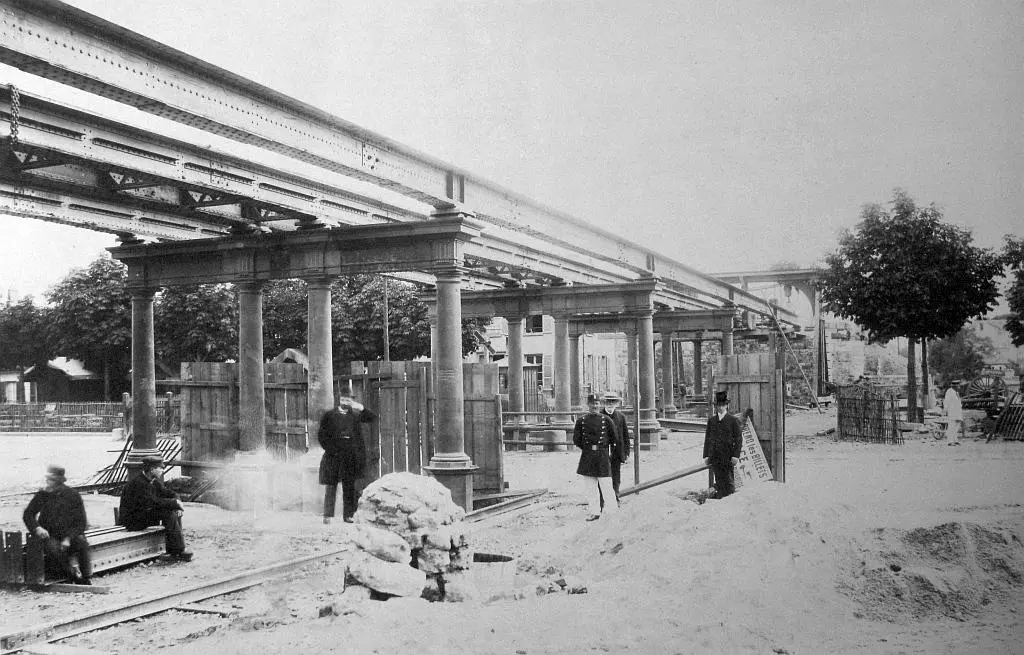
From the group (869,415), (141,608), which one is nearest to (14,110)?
(141,608)

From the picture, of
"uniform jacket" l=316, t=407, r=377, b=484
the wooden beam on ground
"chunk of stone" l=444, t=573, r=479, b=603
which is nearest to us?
"chunk of stone" l=444, t=573, r=479, b=603

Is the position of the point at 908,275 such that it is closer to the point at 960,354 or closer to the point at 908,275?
the point at 908,275

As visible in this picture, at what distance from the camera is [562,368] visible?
81.1 feet

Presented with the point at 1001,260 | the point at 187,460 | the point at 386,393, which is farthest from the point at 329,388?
the point at 1001,260

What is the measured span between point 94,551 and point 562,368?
17.6m

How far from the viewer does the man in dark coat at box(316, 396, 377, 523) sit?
1138cm

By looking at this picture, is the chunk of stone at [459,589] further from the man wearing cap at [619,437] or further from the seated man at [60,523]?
the man wearing cap at [619,437]

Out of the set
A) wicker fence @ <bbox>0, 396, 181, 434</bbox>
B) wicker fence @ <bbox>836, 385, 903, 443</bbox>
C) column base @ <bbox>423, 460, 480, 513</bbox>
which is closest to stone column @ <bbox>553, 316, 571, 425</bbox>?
wicker fence @ <bbox>836, 385, 903, 443</bbox>

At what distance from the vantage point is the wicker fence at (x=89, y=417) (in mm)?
14039

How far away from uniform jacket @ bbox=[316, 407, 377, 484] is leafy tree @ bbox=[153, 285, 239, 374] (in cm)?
1983

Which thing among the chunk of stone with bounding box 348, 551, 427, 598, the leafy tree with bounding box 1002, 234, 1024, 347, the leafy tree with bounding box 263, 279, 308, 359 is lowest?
the chunk of stone with bounding box 348, 551, 427, 598

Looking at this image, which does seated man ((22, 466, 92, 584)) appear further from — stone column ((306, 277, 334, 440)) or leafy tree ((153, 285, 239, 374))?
leafy tree ((153, 285, 239, 374))

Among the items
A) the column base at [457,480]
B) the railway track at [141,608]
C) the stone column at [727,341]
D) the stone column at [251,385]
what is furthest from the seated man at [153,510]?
the stone column at [727,341]

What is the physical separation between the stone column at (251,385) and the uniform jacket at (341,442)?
2.41 m
